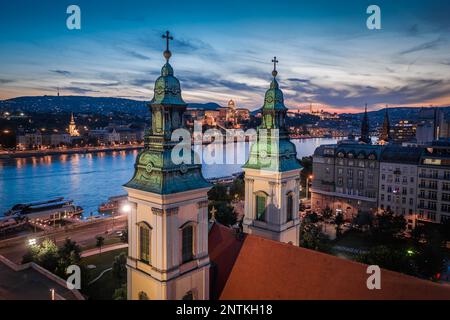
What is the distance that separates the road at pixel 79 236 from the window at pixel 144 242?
74.4 feet

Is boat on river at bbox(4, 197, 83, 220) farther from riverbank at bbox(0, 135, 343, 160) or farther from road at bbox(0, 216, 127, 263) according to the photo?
riverbank at bbox(0, 135, 343, 160)

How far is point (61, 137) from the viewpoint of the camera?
429 feet

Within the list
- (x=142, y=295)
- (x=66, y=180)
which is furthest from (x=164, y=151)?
(x=66, y=180)

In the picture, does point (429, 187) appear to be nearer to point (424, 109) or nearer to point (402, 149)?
point (402, 149)

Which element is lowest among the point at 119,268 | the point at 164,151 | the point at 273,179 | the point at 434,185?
the point at 119,268

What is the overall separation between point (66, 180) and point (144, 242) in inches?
2423

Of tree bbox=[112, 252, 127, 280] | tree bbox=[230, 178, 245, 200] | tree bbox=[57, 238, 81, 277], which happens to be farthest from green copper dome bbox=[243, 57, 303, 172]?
tree bbox=[230, 178, 245, 200]

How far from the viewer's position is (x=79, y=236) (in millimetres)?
35938

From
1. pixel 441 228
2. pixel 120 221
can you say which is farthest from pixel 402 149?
pixel 120 221

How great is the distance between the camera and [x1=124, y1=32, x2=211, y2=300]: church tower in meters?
10.7

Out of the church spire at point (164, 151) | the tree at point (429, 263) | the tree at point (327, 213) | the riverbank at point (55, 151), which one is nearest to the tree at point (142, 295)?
the church spire at point (164, 151)

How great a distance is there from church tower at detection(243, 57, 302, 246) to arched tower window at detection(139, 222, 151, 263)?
20.0ft

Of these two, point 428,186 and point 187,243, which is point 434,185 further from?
point 187,243

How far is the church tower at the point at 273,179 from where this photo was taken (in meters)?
15.7
